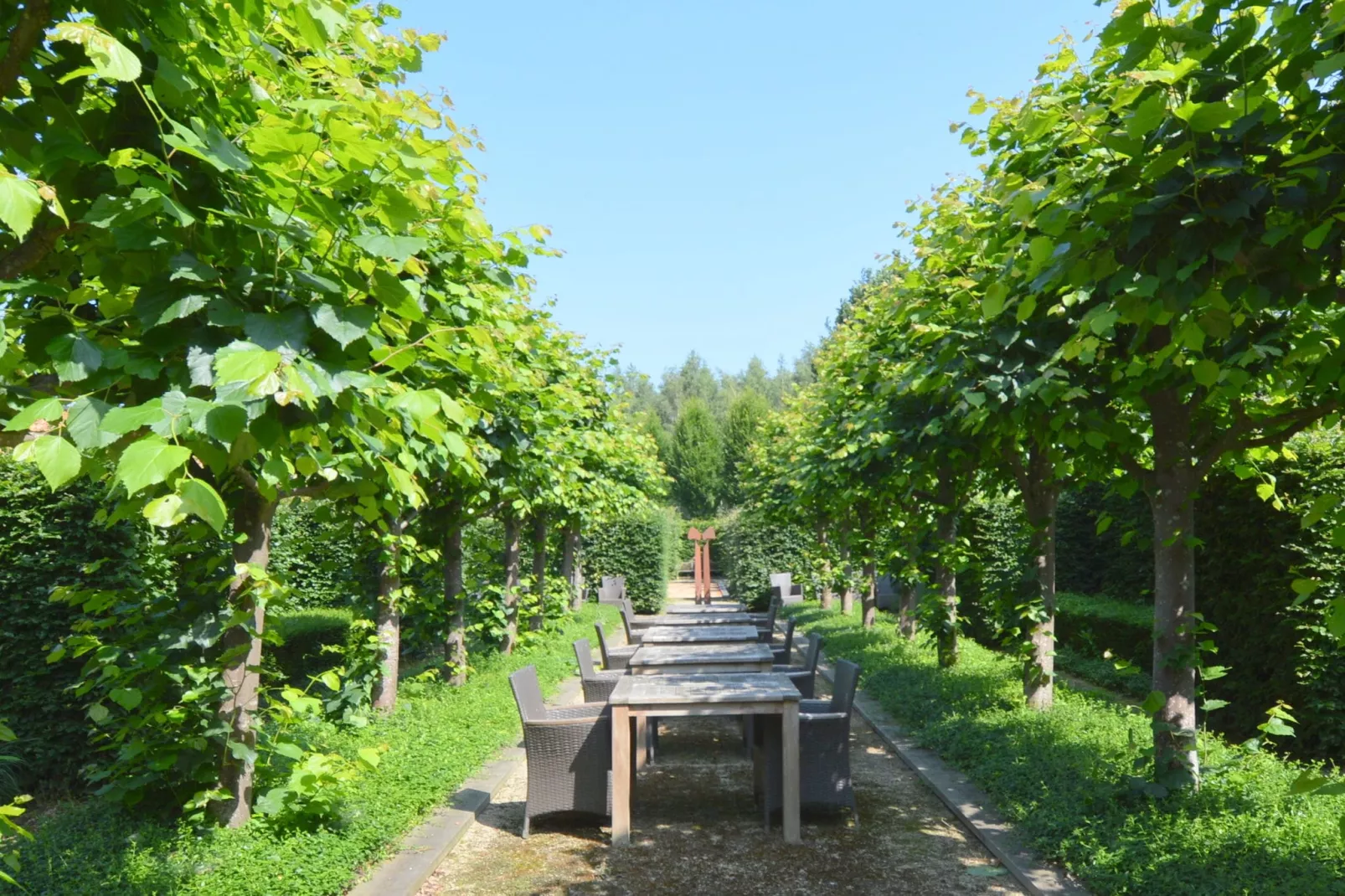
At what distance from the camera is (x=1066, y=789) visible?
5.56m

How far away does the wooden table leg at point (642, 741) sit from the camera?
734 centimetres

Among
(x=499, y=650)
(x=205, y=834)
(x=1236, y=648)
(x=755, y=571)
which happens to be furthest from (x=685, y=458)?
(x=205, y=834)

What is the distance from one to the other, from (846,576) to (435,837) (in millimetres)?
12571

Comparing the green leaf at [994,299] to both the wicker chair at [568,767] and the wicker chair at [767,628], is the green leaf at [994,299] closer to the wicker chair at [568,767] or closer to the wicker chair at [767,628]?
the wicker chair at [568,767]

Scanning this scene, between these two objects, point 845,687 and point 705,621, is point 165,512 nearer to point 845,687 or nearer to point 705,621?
point 845,687

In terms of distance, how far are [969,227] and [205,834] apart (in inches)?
207

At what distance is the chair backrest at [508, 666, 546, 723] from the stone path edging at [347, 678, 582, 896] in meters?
0.74

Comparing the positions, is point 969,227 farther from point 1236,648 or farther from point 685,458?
point 685,458

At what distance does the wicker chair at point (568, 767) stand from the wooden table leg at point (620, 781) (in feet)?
0.43

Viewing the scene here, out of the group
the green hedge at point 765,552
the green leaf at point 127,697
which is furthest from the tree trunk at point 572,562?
the green leaf at point 127,697

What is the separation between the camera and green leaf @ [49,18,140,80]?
173 centimetres

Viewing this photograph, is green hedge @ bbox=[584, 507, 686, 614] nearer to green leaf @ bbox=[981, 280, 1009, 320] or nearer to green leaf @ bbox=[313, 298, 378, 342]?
green leaf @ bbox=[981, 280, 1009, 320]

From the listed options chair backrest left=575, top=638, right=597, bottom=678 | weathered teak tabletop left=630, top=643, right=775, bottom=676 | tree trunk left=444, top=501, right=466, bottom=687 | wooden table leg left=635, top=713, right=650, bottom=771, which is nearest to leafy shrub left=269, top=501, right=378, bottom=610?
tree trunk left=444, top=501, right=466, bottom=687

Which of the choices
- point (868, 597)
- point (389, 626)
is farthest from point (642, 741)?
point (868, 597)
